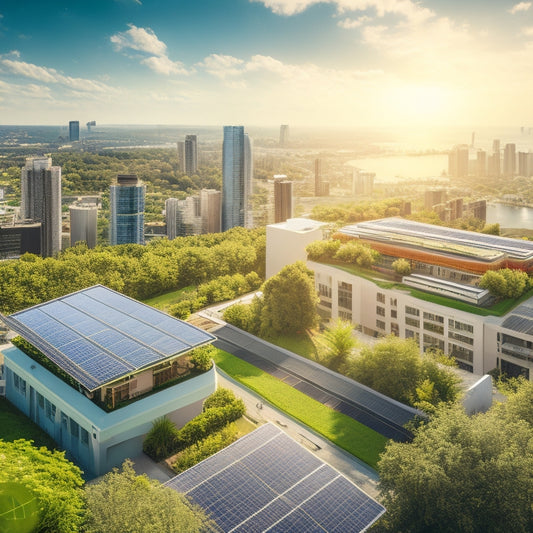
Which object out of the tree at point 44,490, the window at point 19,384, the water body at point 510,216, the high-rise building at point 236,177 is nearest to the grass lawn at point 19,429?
the window at point 19,384

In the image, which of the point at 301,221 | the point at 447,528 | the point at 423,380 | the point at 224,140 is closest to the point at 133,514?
the point at 447,528

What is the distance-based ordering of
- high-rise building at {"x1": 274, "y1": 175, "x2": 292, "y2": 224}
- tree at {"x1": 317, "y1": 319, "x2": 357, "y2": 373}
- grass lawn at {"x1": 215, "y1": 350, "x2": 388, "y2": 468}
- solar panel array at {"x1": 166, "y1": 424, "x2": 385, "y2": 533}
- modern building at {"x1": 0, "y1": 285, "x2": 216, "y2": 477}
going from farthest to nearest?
1. high-rise building at {"x1": 274, "y1": 175, "x2": 292, "y2": 224}
2. tree at {"x1": 317, "y1": 319, "x2": 357, "y2": 373}
3. grass lawn at {"x1": 215, "y1": 350, "x2": 388, "y2": 468}
4. modern building at {"x1": 0, "y1": 285, "x2": 216, "y2": 477}
5. solar panel array at {"x1": 166, "y1": 424, "x2": 385, "y2": 533}

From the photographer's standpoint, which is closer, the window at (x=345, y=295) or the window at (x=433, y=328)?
the window at (x=433, y=328)

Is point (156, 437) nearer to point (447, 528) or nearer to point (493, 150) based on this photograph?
point (447, 528)

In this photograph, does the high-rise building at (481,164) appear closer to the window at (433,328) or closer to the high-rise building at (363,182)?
the high-rise building at (363,182)

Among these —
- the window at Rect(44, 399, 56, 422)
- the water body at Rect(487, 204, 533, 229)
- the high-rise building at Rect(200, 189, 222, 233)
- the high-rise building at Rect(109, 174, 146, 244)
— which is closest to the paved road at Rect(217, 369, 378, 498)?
the window at Rect(44, 399, 56, 422)

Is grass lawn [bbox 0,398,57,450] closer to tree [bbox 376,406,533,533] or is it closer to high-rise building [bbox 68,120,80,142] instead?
tree [bbox 376,406,533,533]

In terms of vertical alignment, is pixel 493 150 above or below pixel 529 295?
above
